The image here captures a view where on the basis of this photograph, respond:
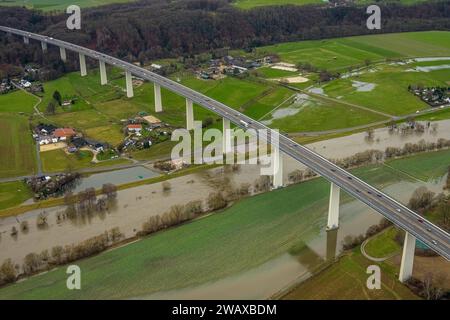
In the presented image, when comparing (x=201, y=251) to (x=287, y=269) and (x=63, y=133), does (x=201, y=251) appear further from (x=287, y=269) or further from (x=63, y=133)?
(x=63, y=133)

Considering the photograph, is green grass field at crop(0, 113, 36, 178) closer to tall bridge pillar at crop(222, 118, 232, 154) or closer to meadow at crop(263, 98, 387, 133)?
tall bridge pillar at crop(222, 118, 232, 154)

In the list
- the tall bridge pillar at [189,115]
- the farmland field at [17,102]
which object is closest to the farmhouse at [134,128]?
the tall bridge pillar at [189,115]

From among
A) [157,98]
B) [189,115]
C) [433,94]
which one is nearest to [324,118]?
[189,115]

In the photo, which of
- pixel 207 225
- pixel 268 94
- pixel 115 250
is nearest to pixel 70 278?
pixel 115 250

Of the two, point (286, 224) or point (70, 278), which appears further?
point (286, 224)

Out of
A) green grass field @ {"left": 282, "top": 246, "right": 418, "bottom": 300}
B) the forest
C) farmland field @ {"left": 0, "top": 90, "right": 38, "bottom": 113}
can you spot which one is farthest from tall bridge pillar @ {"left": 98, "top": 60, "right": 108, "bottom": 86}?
green grass field @ {"left": 282, "top": 246, "right": 418, "bottom": 300}

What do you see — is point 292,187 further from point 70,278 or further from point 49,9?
point 49,9

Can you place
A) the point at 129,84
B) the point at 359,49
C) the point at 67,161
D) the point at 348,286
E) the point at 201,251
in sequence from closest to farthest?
the point at 348,286
the point at 201,251
the point at 67,161
the point at 129,84
the point at 359,49
